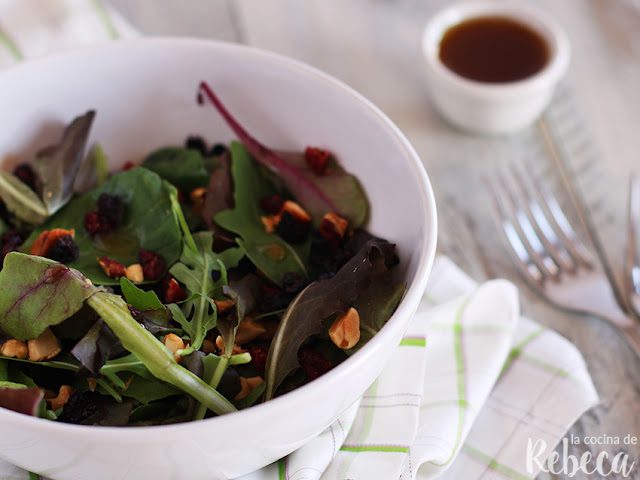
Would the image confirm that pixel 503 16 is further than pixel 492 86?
Yes

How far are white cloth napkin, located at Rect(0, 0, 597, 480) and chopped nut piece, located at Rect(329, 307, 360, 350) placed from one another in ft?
0.49

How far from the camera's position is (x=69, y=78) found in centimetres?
98

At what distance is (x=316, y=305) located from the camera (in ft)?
2.44

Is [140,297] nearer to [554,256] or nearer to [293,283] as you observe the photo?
[293,283]

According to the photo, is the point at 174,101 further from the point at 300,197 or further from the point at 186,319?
the point at 186,319

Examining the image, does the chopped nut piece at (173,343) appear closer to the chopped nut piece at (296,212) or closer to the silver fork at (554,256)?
the chopped nut piece at (296,212)

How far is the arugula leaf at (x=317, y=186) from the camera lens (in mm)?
924

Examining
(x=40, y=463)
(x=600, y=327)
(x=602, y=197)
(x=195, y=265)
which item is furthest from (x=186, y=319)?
(x=602, y=197)

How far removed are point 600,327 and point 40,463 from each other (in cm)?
88

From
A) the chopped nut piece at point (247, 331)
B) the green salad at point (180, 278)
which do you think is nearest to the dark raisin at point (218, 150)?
the green salad at point (180, 278)

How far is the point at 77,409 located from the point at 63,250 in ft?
0.75

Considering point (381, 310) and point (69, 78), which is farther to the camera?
point (69, 78)

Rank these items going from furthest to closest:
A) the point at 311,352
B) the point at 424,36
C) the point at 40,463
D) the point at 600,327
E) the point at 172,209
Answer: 1. the point at 424,36
2. the point at 600,327
3. the point at 172,209
4. the point at 311,352
5. the point at 40,463

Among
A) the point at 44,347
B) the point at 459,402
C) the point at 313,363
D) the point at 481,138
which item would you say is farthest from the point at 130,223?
the point at 481,138
